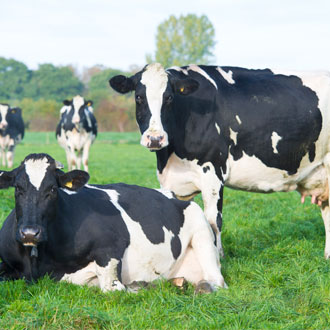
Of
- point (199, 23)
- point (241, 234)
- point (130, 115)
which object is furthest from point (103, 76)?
point (241, 234)

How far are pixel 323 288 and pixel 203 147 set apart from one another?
7.27 ft

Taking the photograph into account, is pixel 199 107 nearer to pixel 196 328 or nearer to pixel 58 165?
pixel 58 165

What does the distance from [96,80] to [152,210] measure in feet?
333

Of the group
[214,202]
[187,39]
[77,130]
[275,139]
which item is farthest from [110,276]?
[187,39]

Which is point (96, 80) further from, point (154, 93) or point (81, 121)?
point (154, 93)

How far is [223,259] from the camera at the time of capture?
6461 millimetres

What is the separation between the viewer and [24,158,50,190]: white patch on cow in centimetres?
468

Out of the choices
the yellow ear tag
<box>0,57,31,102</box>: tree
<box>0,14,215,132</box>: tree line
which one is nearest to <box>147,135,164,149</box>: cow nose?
the yellow ear tag

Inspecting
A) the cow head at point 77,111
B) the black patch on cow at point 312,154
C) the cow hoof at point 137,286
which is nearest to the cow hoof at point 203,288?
the cow hoof at point 137,286

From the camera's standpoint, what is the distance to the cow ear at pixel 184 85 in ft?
21.3

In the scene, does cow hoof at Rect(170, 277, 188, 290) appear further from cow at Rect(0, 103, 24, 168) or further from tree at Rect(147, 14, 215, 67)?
tree at Rect(147, 14, 215, 67)

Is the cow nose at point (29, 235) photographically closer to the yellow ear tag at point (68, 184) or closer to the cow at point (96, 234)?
the cow at point (96, 234)

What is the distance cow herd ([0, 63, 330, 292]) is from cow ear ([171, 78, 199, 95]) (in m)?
0.01

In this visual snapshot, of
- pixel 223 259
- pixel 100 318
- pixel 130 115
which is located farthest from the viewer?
pixel 130 115
